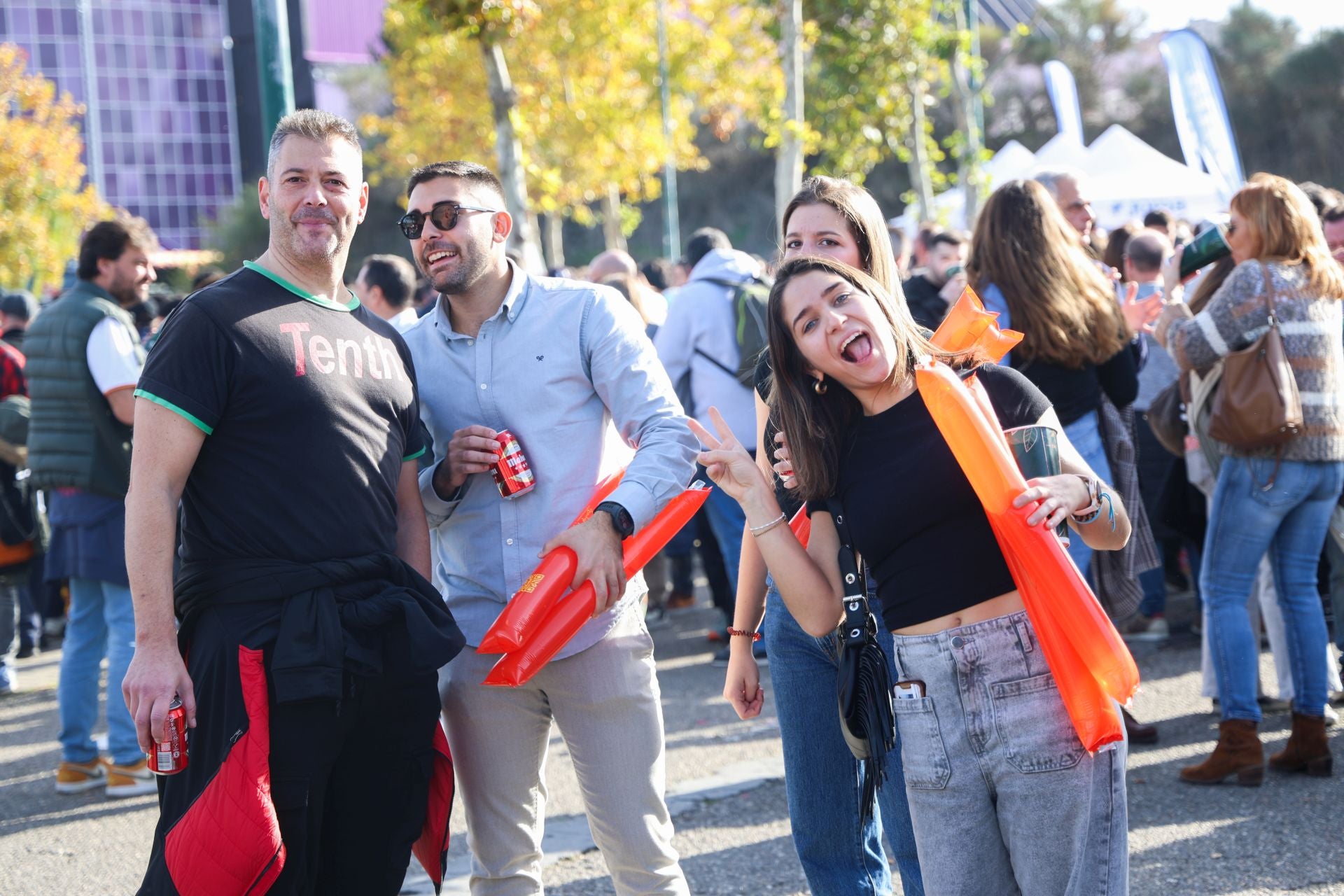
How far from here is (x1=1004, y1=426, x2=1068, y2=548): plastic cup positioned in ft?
8.11

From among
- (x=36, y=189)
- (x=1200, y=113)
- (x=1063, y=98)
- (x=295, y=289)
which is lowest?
(x=295, y=289)

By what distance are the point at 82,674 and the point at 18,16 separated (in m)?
61.5

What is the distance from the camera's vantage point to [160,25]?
61.1 metres

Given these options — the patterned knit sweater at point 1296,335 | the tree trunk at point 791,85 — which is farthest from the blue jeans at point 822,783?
the tree trunk at point 791,85

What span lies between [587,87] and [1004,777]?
1165 inches

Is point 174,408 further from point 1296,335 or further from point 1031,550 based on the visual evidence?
point 1296,335

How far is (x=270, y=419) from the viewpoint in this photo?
9.17 ft

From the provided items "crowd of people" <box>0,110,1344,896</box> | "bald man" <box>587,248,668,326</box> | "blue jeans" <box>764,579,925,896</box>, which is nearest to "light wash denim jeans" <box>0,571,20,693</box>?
"bald man" <box>587,248,668,326</box>

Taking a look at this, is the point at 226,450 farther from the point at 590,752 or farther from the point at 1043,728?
the point at 1043,728

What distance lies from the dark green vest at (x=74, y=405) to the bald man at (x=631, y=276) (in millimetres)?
3317

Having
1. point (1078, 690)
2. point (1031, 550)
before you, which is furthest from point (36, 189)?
point (1078, 690)

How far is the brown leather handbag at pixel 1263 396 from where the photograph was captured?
456 centimetres

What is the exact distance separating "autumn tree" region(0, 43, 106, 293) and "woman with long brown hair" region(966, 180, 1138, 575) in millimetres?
27357

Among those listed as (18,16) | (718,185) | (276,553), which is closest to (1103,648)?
(276,553)
